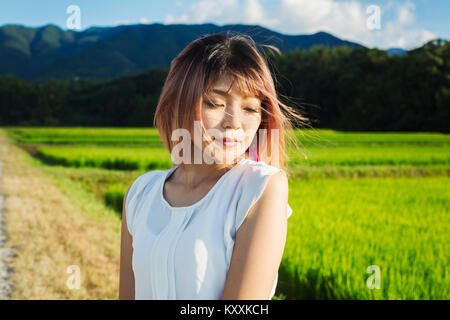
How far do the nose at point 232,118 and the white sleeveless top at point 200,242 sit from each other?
94 millimetres

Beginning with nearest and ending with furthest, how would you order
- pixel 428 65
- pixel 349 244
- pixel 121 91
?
pixel 349 244 < pixel 428 65 < pixel 121 91

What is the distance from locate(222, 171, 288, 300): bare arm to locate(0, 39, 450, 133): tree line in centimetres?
2658

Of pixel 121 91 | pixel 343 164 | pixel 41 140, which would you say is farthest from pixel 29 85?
pixel 343 164

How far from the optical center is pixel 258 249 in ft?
2.95

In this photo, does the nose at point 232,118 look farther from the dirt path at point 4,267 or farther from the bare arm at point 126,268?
the dirt path at point 4,267

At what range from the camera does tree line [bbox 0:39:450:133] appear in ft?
130

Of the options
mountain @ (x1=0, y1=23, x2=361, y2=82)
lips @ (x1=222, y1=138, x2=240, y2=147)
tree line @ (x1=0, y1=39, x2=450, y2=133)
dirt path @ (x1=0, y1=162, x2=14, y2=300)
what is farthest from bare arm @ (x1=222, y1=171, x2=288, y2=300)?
mountain @ (x1=0, y1=23, x2=361, y2=82)

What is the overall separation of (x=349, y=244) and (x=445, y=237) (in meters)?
1.15

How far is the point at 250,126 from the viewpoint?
3.51 feet

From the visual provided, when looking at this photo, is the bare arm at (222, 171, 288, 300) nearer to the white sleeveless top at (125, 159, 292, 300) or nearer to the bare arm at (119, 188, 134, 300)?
the white sleeveless top at (125, 159, 292, 300)

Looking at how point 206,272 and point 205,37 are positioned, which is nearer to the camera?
point 206,272

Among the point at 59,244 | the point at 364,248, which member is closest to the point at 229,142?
the point at 364,248
